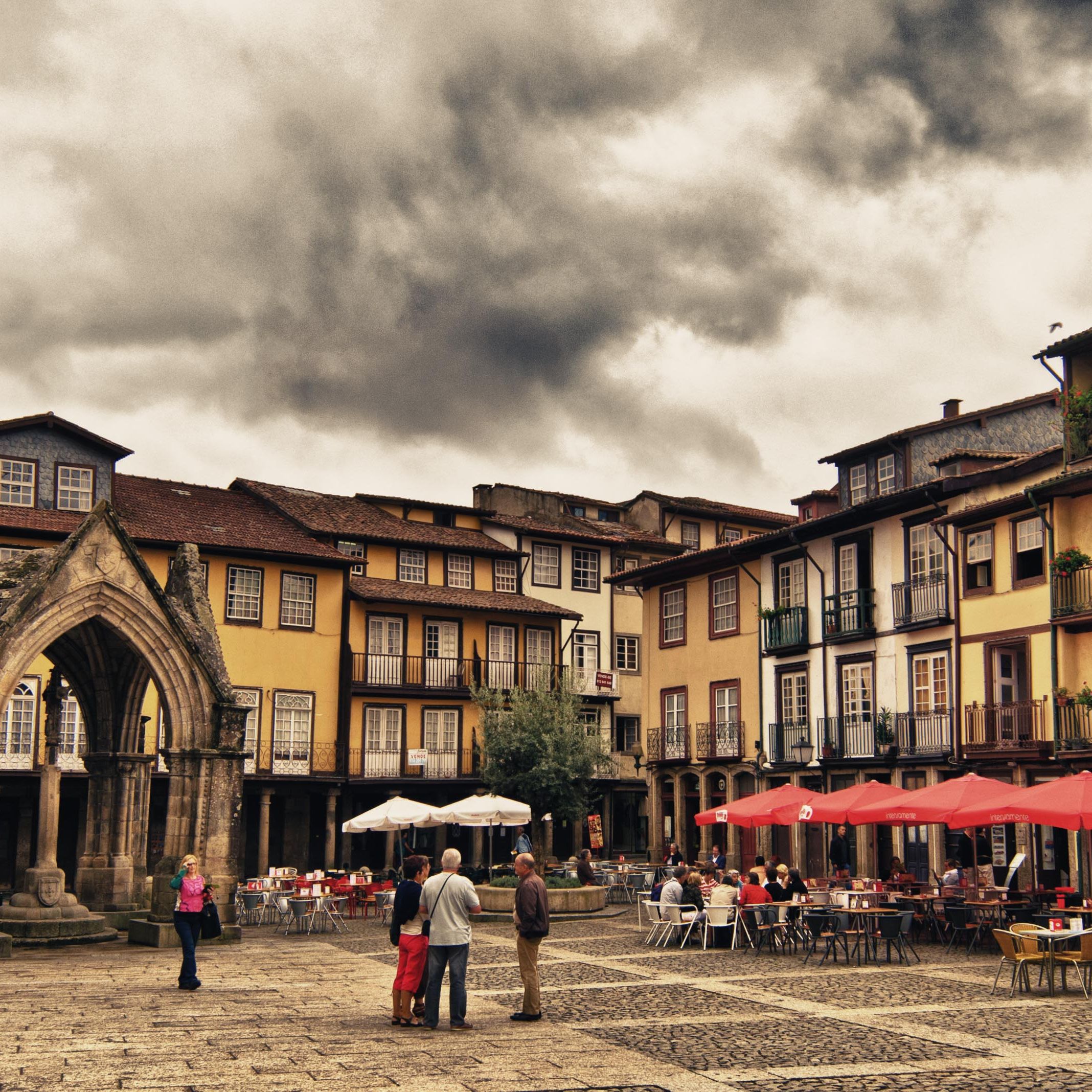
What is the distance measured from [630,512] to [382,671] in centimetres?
1755

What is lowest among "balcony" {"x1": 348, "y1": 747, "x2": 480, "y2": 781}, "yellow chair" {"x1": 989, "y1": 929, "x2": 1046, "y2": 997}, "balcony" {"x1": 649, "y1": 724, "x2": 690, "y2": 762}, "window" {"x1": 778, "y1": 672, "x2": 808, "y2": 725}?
"yellow chair" {"x1": 989, "y1": 929, "x2": 1046, "y2": 997}

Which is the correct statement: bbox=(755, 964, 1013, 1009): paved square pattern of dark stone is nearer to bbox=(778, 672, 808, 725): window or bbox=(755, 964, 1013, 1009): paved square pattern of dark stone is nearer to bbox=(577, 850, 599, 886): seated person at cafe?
bbox=(577, 850, 599, 886): seated person at cafe

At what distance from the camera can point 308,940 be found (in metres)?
24.8

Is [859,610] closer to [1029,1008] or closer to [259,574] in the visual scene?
[259,574]

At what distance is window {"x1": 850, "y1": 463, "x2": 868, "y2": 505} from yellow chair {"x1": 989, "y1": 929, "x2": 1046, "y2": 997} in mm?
23013

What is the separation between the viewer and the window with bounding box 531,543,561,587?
175 ft

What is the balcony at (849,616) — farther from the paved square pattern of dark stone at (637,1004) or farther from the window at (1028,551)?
the paved square pattern of dark stone at (637,1004)

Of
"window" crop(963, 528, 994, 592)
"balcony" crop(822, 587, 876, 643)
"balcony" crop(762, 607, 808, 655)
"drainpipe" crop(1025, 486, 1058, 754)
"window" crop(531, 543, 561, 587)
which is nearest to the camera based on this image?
"drainpipe" crop(1025, 486, 1058, 754)

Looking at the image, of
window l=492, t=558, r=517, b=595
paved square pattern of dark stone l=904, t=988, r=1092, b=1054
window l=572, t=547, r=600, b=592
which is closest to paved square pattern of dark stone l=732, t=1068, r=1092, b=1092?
paved square pattern of dark stone l=904, t=988, r=1092, b=1054

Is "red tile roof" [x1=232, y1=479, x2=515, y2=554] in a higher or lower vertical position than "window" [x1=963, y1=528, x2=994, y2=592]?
higher

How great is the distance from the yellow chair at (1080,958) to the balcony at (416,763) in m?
30.4

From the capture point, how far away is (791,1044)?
42.6 feet

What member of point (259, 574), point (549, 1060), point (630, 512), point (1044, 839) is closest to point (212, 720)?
point (549, 1060)

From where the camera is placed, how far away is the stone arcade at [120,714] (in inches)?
854
